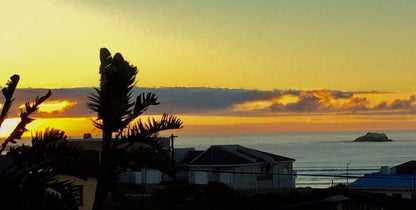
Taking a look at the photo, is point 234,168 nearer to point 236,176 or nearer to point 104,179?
point 236,176

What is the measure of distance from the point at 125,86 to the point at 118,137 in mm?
1032

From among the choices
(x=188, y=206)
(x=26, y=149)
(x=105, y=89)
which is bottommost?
(x=188, y=206)

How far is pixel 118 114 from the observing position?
14.4 meters

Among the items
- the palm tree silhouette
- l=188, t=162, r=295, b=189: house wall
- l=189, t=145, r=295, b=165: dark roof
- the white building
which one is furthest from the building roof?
the palm tree silhouette

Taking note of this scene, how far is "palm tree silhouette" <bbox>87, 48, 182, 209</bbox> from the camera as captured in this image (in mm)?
14258

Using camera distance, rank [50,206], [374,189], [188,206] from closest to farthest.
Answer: [50,206]
[188,206]
[374,189]

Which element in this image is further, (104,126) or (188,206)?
(188,206)

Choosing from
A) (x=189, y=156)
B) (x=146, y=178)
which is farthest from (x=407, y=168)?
(x=146, y=178)

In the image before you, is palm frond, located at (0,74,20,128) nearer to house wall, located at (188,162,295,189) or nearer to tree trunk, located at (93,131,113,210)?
tree trunk, located at (93,131,113,210)

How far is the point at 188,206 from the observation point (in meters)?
20.9

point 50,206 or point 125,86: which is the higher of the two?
point 125,86

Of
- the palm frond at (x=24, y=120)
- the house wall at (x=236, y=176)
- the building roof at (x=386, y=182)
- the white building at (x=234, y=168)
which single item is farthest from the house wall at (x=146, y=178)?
the palm frond at (x=24, y=120)

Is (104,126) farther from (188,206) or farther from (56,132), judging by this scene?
(188,206)

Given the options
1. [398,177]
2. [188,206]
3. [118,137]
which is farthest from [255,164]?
[118,137]
